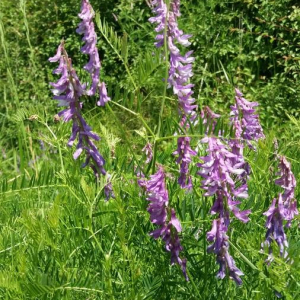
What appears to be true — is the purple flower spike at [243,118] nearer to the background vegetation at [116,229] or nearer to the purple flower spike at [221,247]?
the background vegetation at [116,229]

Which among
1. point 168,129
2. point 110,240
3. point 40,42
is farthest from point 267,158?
point 40,42

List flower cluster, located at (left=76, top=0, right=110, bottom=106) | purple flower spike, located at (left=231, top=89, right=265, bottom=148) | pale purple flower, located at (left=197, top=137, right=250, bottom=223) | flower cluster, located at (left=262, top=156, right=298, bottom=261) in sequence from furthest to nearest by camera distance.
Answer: purple flower spike, located at (left=231, top=89, right=265, bottom=148) → flower cluster, located at (left=76, top=0, right=110, bottom=106) → flower cluster, located at (left=262, top=156, right=298, bottom=261) → pale purple flower, located at (left=197, top=137, right=250, bottom=223)

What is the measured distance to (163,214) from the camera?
142 cm

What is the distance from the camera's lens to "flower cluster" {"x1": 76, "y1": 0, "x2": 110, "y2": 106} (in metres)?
1.56

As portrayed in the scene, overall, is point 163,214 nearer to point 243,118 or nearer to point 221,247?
point 221,247

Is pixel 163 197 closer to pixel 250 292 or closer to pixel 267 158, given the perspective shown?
pixel 250 292

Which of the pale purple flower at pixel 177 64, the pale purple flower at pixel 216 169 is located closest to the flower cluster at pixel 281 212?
the pale purple flower at pixel 216 169

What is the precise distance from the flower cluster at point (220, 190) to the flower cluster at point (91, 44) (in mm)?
349

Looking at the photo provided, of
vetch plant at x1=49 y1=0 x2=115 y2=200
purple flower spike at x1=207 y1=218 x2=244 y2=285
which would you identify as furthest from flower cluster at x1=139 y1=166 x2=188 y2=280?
vetch plant at x1=49 y1=0 x2=115 y2=200

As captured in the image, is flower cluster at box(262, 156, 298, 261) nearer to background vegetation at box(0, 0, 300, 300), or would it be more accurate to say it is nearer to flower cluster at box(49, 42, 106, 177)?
background vegetation at box(0, 0, 300, 300)

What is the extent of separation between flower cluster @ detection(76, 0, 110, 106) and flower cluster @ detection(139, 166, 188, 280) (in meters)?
0.29

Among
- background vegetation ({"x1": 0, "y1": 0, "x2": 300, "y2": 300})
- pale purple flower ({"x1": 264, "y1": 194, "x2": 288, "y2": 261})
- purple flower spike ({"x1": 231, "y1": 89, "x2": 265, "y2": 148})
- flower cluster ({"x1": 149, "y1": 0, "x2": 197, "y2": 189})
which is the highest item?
flower cluster ({"x1": 149, "y1": 0, "x2": 197, "y2": 189})

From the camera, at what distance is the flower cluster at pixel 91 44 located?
61.4 inches

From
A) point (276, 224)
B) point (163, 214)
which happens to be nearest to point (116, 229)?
point (163, 214)
